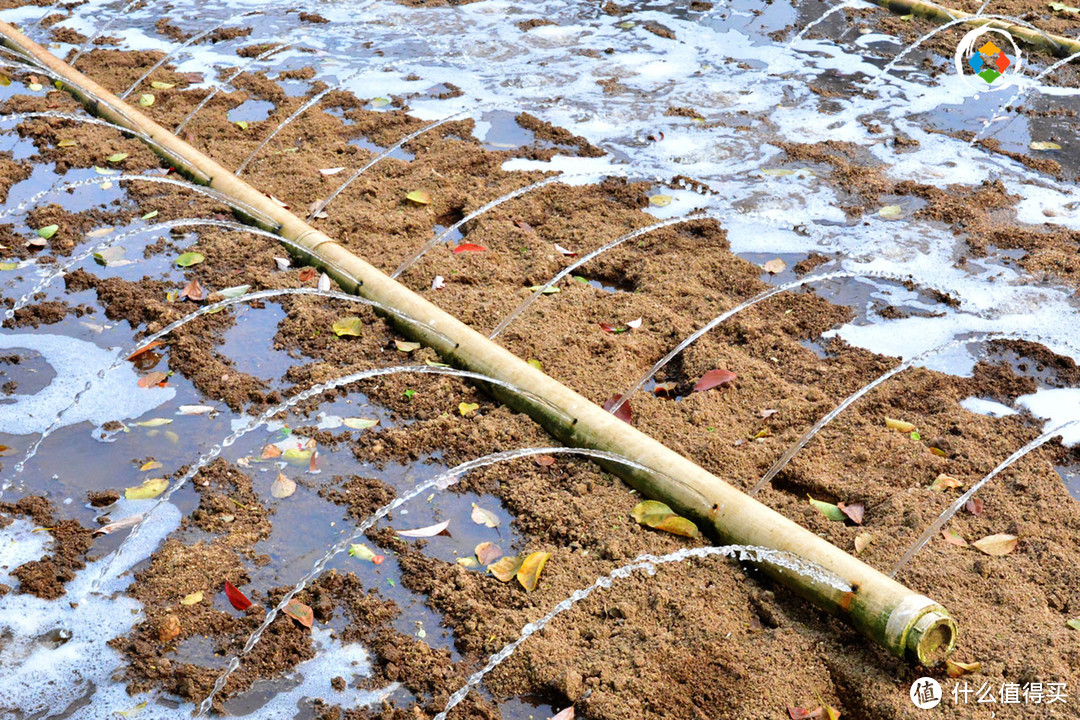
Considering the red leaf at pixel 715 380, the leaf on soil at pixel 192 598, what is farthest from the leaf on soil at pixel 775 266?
the leaf on soil at pixel 192 598

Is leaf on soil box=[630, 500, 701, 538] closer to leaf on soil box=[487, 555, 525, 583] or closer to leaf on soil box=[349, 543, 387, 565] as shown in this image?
leaf on soil box=[487, 555, 525, 583]

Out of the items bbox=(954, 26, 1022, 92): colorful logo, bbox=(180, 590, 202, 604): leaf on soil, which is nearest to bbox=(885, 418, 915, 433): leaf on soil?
bbox=(180, 590, 202, 604): leaf on soil

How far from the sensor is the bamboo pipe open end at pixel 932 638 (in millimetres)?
2592

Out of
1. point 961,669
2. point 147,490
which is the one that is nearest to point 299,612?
point 147,490

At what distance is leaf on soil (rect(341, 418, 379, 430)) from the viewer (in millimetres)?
3660

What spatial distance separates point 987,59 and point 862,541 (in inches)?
233

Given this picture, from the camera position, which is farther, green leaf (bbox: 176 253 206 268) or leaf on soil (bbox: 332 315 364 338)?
green leaf (bbox: 176 253 206 268)

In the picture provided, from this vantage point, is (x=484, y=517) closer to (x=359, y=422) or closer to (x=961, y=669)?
(x=359, y=422)

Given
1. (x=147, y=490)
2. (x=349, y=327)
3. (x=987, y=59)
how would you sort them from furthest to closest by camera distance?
(x=987, y=59) → (x=349, y=327) → (x=147, y=490)

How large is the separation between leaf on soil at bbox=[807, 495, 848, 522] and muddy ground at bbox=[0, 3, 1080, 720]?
0.05 metres

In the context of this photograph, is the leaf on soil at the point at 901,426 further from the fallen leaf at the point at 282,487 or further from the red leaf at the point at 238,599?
the red leaf at the point at 238,599

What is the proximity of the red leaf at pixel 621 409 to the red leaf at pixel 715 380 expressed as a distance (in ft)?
1.07

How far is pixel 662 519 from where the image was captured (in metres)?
3.17

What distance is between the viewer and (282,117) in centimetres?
632
